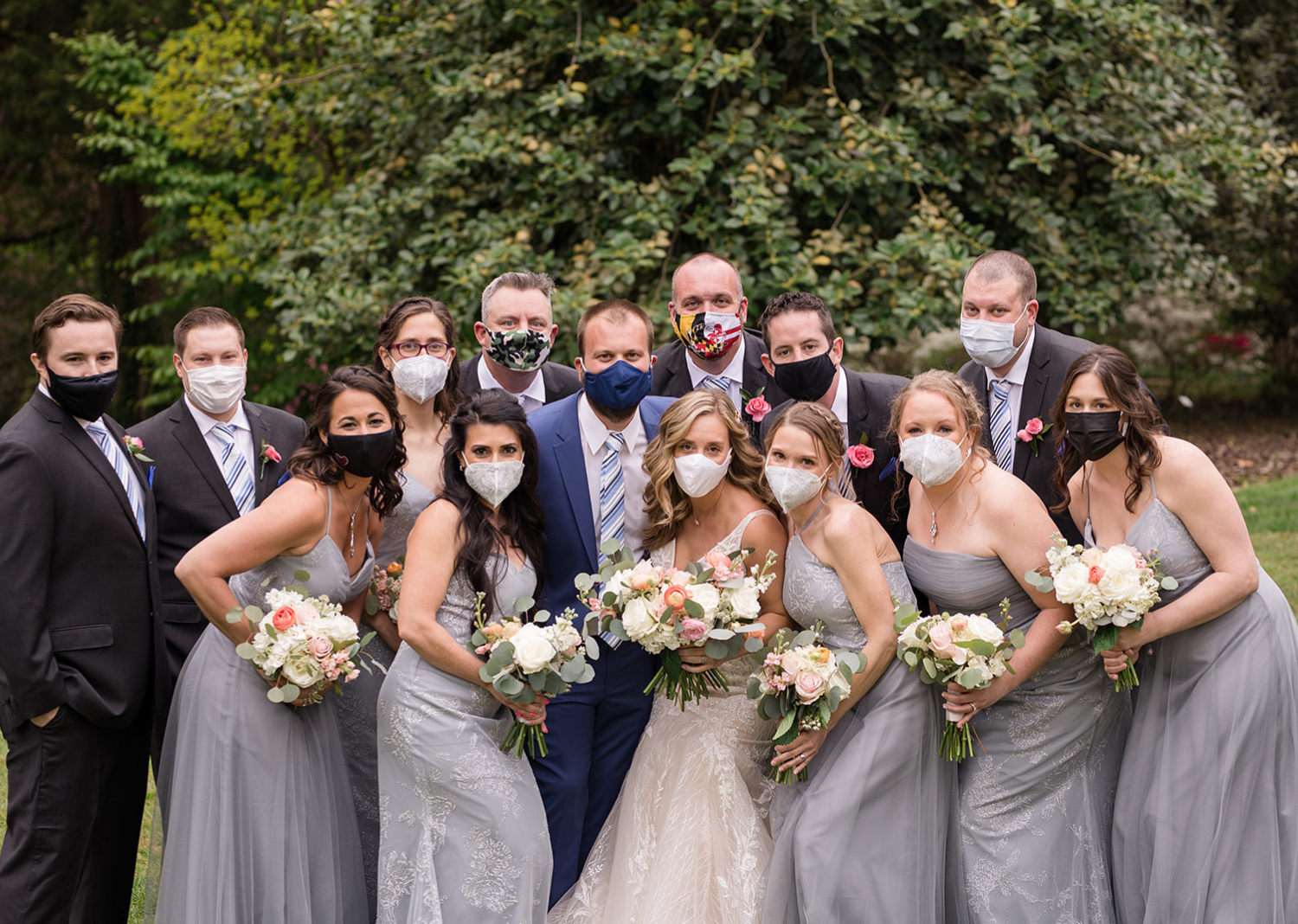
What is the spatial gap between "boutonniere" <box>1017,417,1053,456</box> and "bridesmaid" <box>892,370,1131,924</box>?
2.39 ft

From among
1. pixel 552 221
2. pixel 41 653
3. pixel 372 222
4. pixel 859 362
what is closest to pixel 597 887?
Result: pixel 41 653

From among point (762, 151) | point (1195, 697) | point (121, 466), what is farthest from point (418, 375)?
point (762, 151)

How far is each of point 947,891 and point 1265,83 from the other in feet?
50.9

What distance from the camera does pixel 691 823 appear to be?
196 inches

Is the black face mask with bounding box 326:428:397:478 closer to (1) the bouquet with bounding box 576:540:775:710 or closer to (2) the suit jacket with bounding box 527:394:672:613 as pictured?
(2) the suit jacket with bounding box 527:394:672:613

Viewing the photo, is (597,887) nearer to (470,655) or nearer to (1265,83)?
(470,655)

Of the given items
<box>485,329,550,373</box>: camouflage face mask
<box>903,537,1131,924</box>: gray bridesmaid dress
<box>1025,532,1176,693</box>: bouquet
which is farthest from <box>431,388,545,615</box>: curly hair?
<box>1025,532,1176,693</box>: bouquet

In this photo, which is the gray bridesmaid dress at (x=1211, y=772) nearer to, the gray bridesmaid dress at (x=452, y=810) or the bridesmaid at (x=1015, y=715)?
the bridesmaid at (x=1015, y=715)

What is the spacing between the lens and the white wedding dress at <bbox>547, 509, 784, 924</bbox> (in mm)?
4855

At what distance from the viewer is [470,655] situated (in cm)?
475

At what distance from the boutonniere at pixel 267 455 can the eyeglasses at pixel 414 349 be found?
793 millimetres

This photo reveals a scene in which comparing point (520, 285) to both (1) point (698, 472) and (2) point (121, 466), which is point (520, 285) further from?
(2) point (121, 466)

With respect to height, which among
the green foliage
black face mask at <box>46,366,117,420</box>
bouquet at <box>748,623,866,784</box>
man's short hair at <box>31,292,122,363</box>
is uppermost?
the green foliage

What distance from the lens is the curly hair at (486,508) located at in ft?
16.0
